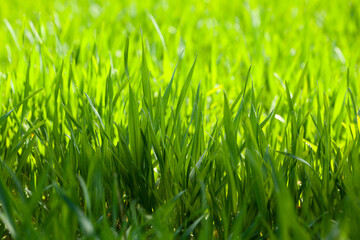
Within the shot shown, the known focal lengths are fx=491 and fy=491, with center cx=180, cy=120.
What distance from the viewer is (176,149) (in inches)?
47.4

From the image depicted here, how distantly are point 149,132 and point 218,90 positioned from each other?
775mm

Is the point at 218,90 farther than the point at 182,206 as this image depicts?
Yes

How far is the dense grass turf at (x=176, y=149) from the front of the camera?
3.20ft

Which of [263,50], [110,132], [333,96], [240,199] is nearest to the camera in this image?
[240,199]

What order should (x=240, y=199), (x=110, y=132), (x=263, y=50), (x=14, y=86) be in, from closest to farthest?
(x=240, y=199) < (x=110, y=132) < (x=14, y=86) < (x=263, y=50)

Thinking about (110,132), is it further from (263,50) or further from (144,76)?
(263,50)

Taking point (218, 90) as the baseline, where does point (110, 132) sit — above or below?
above

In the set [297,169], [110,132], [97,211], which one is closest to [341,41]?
[297,169]

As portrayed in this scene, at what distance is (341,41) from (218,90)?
112 centimetres

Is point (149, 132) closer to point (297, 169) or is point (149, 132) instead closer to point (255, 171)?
point (255, 171)

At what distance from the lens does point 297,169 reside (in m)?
1.23

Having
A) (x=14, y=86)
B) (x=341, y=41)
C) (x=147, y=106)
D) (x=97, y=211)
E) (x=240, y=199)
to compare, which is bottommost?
(x=341, y=41)

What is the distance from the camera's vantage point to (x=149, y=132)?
45.8 inches

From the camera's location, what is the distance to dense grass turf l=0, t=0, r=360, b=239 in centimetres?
97
